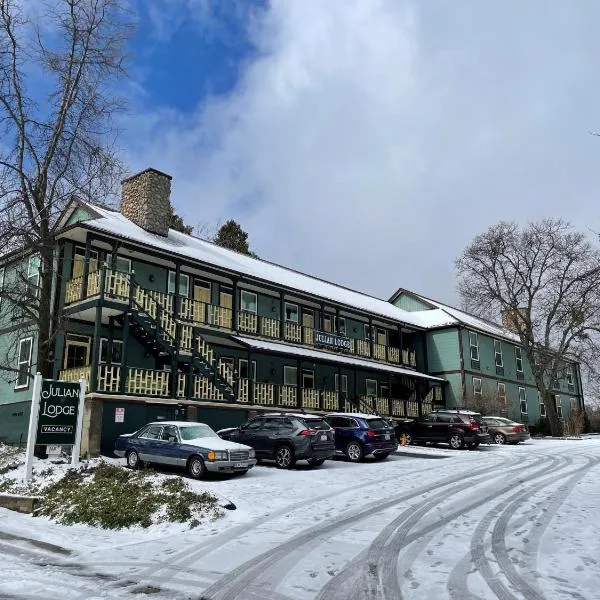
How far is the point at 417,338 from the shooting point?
39781 millimetres

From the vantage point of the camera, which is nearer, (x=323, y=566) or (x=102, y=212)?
(x=323, y=566)

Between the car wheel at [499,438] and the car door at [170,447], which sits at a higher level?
the car wheel at [499,438]

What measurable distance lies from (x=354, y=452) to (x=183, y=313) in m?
8.52

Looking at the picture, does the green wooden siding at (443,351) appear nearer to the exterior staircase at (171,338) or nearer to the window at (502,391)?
the window at (502,391)

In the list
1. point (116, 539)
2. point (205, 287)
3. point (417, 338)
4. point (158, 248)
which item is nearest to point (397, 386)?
point (417, 338)

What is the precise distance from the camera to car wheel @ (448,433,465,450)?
2481 centimetres

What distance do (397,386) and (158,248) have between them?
19.5 metres

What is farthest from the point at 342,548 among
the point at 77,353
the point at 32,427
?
the point at 77,353

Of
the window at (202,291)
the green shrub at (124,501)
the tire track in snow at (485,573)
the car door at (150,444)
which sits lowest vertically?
the tire track in snow at (485,573)

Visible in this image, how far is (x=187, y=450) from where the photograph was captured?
14820mm

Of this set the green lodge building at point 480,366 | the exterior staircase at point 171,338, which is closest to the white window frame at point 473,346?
the green lodge building at point 480,366

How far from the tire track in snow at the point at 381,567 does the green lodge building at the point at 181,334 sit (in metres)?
11.4

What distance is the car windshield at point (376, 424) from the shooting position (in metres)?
19.9

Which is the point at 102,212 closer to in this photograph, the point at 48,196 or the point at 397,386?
the point at 48,196
